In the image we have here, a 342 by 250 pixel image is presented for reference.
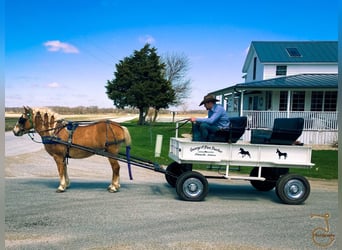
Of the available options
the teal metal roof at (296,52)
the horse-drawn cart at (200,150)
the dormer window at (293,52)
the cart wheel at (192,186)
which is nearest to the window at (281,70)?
the teal metal roof at (296,52)

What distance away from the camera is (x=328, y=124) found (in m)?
16.4

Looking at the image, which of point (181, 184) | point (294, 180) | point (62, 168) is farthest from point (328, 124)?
point (62, 168)

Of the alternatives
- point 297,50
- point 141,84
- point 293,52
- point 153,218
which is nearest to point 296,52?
point 293,52

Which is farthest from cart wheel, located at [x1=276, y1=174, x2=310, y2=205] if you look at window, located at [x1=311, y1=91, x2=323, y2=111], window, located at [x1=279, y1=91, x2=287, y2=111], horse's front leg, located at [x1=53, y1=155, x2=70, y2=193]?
window, located at [x1=311, y1=91, x2=323, y2=111]

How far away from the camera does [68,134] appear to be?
5.55 meters

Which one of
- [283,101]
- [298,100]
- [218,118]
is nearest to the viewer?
[218,118]

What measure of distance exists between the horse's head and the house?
43.6ft

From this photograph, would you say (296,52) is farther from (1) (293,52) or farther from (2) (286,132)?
(2) (286,132)

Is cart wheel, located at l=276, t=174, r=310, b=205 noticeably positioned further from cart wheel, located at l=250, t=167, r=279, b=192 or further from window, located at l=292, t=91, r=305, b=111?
window, located at l=292, t=91, r=305, b=111

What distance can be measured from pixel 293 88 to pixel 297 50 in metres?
8.83

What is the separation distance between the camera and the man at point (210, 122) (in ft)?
16.6

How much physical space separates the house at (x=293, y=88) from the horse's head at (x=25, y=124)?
1330cm

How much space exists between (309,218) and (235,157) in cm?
146

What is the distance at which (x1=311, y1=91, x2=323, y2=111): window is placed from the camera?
730 inches
